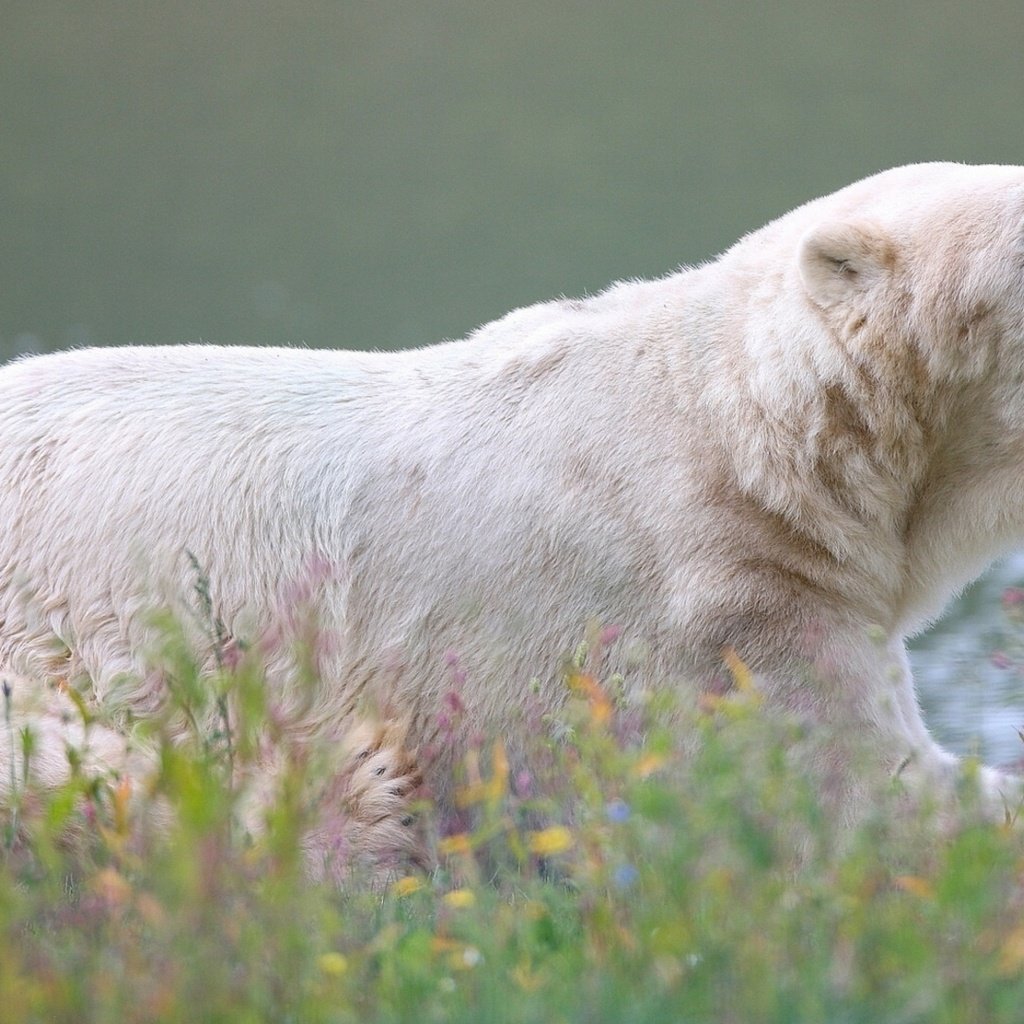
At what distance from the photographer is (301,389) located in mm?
3404

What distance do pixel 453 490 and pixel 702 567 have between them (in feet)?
1.71

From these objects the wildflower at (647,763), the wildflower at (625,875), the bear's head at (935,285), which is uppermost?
the bear's head at (935,285)

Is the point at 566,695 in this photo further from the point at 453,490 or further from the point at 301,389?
the point at 301,389

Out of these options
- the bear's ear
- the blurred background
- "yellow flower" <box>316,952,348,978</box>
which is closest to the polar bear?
the bear's ear

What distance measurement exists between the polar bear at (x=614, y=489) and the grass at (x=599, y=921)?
0.89 meters

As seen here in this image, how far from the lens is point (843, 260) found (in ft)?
9.90

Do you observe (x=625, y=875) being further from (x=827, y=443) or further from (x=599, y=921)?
(x=827, y=443)

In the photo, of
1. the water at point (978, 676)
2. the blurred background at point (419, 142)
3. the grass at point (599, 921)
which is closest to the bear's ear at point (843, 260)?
the water at point (978, 676)

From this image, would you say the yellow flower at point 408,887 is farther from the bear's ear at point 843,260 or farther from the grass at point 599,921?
the bear's ear at point 843,260

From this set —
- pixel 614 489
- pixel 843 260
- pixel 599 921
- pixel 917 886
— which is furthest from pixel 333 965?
pixel 843 260

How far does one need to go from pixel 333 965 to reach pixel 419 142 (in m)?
9.51

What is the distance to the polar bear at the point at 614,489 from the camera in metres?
3.02

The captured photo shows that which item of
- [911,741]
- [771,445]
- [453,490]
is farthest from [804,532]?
[453,490]

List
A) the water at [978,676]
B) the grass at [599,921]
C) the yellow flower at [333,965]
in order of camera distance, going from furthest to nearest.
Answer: the water at [978,676], the yellow flower at [333,965], the grass at [599,921]
